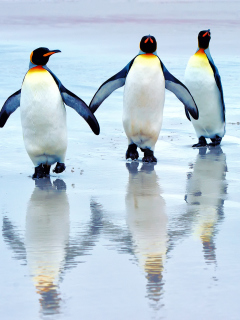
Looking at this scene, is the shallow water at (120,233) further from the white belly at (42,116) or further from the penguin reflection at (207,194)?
the white belly at (42,116)

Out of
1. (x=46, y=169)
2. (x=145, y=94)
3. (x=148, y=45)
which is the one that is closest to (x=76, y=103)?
(x=46, y=169)

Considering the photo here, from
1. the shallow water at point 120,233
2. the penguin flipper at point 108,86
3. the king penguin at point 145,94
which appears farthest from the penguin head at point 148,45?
the shallow water at point 120,233

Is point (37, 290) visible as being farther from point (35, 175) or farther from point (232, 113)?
point (232, 113)

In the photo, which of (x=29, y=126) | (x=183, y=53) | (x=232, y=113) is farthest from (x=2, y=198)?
(x=183, y=53)

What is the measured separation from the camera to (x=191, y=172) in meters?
6.36

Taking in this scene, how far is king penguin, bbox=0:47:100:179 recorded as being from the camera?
19.5 feet

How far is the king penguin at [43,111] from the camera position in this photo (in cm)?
594

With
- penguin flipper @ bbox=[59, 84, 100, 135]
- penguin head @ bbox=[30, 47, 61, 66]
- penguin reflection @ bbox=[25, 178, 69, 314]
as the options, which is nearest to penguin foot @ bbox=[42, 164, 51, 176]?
penguin reflection @ bbox=[25, 178, 69, 314]

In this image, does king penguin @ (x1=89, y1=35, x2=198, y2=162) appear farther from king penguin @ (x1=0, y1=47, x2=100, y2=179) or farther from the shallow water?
king penguin @ (x1=0, y1=47, x2=100, y2=179)

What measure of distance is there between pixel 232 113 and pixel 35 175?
4438mm

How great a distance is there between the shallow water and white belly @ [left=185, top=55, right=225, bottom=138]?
0.23 meters

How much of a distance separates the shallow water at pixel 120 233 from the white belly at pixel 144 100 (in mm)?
286

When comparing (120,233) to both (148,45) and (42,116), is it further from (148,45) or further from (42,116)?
(148,45)

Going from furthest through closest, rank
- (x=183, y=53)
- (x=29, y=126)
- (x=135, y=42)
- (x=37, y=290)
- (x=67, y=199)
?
(x=135, y=42), (x=183, y=53), (x=29, y=126), (x=67, y=199), (x=37, y=290)
